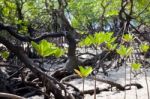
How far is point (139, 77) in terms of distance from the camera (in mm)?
5594

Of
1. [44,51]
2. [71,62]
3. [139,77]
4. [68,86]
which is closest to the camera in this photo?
[44,51]

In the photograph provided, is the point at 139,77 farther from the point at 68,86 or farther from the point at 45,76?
the point at 45,76

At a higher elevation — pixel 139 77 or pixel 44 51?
pixel 44 51

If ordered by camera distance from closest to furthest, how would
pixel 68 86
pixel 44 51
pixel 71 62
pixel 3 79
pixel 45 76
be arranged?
pixel 44 51, pixel 45 76, pixel 3 79, pixel 68 86, pixel 71 62

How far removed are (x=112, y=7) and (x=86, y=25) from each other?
3468 millimetres

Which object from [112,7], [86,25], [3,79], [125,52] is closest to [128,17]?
[112,7]

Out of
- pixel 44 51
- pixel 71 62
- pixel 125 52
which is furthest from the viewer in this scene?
pixel 71 62

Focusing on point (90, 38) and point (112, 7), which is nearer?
point (90, 38)

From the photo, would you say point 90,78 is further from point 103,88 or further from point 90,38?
point 90,38

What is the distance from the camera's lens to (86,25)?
41.1 ft

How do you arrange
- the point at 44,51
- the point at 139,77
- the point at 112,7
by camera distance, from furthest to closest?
1. the point at 112,7
2. the point at 139,77
3. the point at 44,51

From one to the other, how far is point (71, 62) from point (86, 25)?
6.39 m

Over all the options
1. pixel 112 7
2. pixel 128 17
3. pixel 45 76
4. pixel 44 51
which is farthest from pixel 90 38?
pixel 112 7

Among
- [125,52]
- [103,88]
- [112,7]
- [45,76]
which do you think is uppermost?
[112,7]
